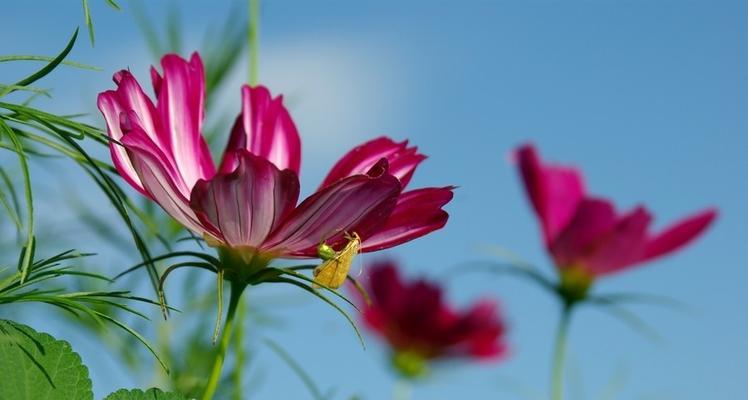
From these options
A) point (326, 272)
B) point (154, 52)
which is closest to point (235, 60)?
point (154, 52)

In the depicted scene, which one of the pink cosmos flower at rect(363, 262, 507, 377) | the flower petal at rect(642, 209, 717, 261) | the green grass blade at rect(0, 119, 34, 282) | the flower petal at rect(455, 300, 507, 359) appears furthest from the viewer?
the flower petal at rect(455, 300, 507, 359)

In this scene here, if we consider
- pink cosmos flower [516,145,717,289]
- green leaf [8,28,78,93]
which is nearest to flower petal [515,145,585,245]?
pink cosmos flower [516,145,717,289]

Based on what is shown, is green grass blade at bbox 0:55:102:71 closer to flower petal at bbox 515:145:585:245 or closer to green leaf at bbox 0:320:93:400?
green leaf at bbox 0:320:93:400

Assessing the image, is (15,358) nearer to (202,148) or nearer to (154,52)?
(202,148)

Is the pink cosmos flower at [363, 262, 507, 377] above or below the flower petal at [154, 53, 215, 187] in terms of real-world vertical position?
above

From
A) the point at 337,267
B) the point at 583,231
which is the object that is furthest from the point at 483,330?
the point at 337,267

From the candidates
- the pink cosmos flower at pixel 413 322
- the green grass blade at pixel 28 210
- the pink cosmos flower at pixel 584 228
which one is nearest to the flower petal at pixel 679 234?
the pink cosmos flower at pixel 584 228

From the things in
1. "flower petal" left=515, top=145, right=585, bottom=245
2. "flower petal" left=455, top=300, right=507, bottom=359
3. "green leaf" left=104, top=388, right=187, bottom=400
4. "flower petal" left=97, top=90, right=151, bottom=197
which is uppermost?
"flower petal" left=455, top=300, right=507, bottom=359

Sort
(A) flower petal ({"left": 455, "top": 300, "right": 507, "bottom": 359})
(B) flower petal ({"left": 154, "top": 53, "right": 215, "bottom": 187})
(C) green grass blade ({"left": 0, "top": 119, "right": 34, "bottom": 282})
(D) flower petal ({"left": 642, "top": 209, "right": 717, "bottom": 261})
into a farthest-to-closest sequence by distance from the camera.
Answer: (A) flower petal ({"left": 455, "top": 300, "right": 507, "bottom": 359})
(D) flower petal ({"left": 642, "top": 209, "right": 717, "bottom": 261})
(B) flower petal ({"left": 154, "top": 53, "right": 215, "bottom": 187})
(C) green grass blade ({"left": 0, "top": 119, "right": 34, "bottom": 282})
